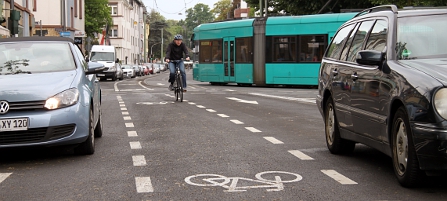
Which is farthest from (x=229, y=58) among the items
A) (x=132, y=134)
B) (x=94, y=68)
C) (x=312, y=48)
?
(x=94, y=68)

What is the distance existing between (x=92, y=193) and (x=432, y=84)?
2.87m

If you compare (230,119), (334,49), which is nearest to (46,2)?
(230,119)

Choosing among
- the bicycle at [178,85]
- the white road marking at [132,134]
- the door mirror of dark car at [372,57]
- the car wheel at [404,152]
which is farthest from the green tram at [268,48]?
the car wheel at [404,152]

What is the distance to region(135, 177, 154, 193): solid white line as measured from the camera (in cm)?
640

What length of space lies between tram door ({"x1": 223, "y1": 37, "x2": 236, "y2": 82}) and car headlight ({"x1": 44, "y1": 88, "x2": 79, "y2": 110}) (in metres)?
24.9

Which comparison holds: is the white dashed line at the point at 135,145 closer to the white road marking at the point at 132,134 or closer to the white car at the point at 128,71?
the white road marking at the point at 132,134

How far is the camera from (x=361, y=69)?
7602 mm

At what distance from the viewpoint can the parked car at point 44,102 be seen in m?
8.05

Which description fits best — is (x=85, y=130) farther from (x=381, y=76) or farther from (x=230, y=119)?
(x=230, y=119)

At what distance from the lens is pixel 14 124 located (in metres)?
8.00

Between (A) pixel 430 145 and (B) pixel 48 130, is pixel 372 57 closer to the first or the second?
(A) pixel 430 145

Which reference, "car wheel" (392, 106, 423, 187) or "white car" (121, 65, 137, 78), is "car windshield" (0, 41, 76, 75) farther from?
"white car" (121, 65, 137, 78)

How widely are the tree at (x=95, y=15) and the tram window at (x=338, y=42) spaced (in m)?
71.9

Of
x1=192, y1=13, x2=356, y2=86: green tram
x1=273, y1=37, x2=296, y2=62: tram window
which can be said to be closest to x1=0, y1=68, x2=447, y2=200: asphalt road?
x1=192, y1=13, x2=356, y2=86: green tram
